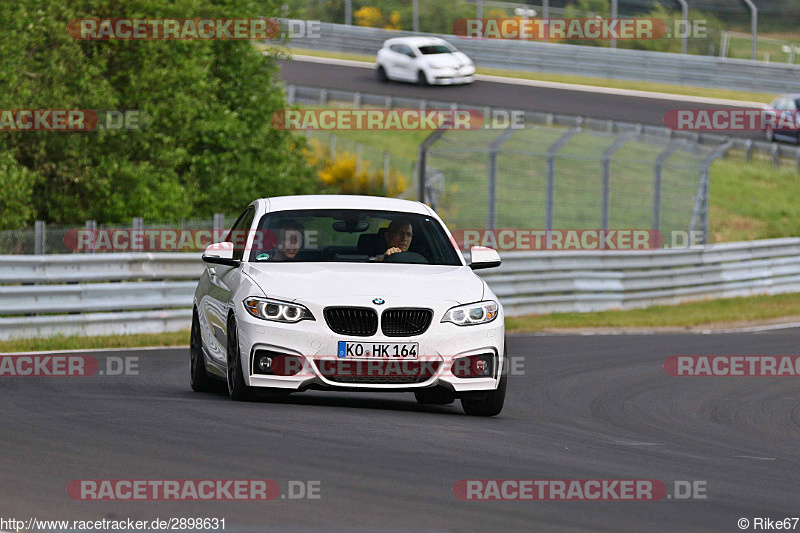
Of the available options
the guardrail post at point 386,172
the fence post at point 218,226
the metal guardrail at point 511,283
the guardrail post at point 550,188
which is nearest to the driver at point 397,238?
the metal guardrail at point 511,283

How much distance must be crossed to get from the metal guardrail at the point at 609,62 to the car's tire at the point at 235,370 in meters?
38.1

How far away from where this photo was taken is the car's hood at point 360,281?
31.8 ft

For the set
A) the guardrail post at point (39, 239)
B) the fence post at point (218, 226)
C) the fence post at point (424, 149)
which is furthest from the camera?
the fence post at point (424, 149)

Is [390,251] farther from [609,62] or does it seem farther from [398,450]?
[609,62]

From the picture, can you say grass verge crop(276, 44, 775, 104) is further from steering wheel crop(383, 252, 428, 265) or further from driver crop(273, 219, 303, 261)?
driver crop(273, 219, 303, 261)

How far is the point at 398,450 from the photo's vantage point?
8008 millimetres

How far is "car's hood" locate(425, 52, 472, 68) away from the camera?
48125mm

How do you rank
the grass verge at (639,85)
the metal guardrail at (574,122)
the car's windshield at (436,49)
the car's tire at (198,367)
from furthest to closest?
Result: 1. the car's windshield at (436,49)
2. the grass verge at (639,85)
3. the metal guardrail at (574,122)
4. the car's tire at (198,367)

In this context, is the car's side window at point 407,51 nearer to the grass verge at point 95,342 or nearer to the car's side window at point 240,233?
the grass verge at point 95,342

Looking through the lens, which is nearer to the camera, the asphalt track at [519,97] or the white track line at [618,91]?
the asphalt track at [519,97]

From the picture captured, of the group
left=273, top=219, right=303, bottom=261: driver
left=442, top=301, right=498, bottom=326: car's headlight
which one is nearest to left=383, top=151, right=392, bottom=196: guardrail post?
left=273, top=219, right=303, bottom=261: driver

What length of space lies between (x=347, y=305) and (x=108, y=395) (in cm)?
228

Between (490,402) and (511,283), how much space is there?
1277 cm

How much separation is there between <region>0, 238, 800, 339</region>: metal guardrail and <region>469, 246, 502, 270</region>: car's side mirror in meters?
7.30
